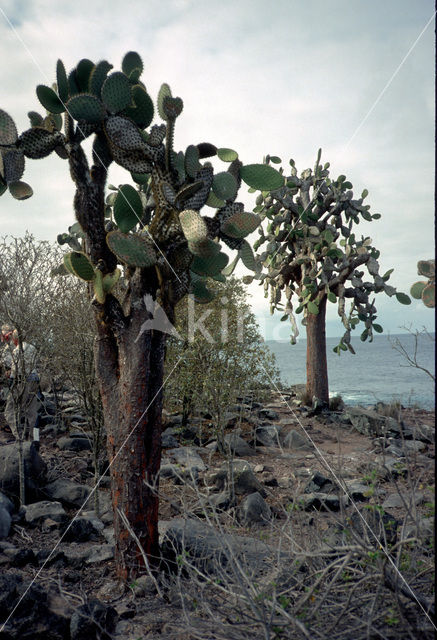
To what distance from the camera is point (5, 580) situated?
3227mm

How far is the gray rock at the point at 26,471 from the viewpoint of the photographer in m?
5.74

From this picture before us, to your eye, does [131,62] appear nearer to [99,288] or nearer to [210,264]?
[210,264]

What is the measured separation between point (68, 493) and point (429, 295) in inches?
202

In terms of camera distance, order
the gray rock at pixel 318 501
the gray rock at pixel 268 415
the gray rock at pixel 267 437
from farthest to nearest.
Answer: the gray rock at pixel 268 415 < the gray rock at pixel 267 437 < the gray rock at pixel 318 501

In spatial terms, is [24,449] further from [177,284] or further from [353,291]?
[353,291]

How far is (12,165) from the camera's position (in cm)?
428

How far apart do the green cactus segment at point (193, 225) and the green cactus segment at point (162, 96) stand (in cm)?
92

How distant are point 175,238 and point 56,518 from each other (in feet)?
10.7

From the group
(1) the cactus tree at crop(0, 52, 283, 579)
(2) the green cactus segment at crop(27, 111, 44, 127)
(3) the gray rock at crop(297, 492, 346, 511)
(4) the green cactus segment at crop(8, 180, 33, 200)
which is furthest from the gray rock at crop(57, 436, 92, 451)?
(2) the green cactus segment at crop(27, 111, 44, 127)

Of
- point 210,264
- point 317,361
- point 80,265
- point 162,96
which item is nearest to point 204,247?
point 210,264

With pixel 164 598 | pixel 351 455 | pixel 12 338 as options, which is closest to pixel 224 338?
pixel 351 455

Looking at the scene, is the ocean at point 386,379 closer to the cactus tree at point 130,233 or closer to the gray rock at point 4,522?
the cactus tree at point 130,233

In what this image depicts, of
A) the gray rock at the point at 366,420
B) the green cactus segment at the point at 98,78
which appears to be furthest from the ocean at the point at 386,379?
the green cactus segment at the point at 98,78

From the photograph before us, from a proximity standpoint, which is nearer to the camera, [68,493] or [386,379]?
[68,493]
